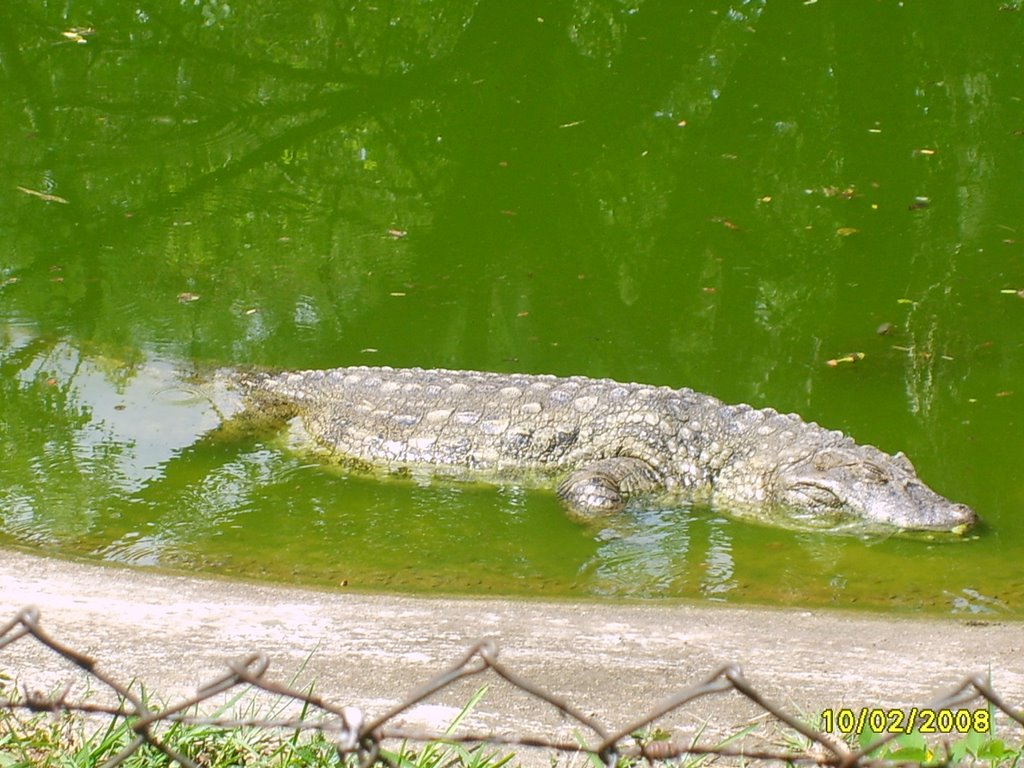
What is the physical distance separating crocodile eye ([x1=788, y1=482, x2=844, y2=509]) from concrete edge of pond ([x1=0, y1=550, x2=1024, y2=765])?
1.60 meters

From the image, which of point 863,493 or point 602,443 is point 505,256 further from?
A: point 863,493

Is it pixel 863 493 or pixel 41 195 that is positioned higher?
pixel 41 195

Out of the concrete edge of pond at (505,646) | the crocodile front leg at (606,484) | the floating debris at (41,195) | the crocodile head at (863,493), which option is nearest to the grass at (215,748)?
the concrete edge of pond at (505,646)

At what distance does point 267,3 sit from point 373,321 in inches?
291

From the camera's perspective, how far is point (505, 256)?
9.69 meters

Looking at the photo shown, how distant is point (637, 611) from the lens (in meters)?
5.21

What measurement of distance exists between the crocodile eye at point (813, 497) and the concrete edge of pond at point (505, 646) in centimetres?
160

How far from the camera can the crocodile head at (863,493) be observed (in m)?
6.52

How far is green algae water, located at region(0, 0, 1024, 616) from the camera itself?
21.4 ft

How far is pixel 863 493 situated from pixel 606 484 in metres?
1.43

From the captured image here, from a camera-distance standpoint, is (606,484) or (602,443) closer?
(606,484)

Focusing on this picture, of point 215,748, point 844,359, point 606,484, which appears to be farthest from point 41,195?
point 215,748

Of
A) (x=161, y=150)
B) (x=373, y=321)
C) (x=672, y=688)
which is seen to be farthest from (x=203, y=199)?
(x=672, y=688)

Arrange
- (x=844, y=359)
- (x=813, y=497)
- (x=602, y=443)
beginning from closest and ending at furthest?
(x=813, y=497)
(x=602, y=443)
(x=844, y=359)
